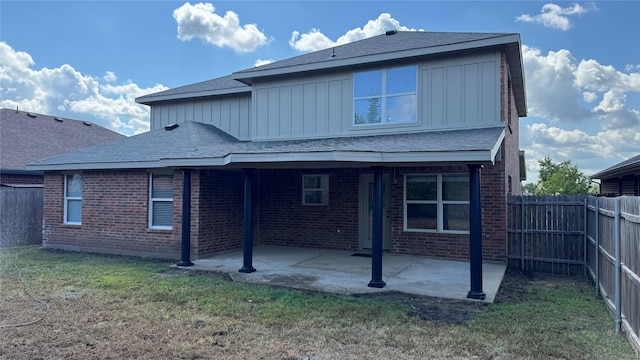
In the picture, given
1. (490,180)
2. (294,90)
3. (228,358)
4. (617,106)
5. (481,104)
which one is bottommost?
(228,358)

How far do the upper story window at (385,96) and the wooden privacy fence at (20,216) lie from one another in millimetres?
10910

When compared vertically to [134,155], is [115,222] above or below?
below

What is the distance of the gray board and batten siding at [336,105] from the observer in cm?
948

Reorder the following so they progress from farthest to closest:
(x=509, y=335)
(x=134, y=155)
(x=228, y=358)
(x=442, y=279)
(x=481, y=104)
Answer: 1. (x=134, y=155)
2. (x=481, y=104)
3. (x=442, y=279)
4. (x=509, y=335)
5. (x=228, y=358)

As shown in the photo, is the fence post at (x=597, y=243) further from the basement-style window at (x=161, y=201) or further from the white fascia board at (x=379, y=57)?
the basement-style window at (x=161, y=201)

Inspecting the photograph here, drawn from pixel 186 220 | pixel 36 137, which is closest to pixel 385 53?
pixel 186 220

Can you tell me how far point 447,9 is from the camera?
464 inches

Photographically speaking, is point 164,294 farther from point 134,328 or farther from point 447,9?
point 447,9

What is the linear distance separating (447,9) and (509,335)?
9.57 meters

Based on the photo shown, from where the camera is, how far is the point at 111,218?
11.3 meters

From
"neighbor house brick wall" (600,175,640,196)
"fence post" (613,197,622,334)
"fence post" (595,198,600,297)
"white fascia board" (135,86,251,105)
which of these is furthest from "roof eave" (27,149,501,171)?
"neighbor house brick wall" (600,175,640,196)

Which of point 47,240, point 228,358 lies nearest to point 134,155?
A: point 47,240

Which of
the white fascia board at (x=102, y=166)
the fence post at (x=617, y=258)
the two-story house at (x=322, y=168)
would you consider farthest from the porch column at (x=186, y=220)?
the fence post at (x=617, y=258)

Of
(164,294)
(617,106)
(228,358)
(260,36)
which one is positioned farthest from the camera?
(617,106)
